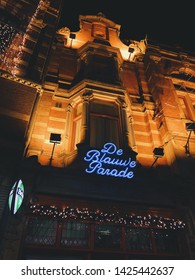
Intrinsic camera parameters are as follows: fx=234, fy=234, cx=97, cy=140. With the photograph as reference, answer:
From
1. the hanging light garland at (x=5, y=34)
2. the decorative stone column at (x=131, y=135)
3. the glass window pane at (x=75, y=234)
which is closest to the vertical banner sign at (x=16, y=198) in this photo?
the glass window pane at (x=75, y=234)

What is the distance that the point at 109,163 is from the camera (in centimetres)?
962

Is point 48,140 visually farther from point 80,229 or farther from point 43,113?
point 80,229

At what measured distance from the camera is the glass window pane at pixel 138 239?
8.46m

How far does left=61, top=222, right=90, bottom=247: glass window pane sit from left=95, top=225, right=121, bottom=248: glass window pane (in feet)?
1.24

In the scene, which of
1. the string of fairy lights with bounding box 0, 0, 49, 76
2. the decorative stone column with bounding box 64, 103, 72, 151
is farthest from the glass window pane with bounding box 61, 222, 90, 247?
the string of fairy lights with bounding box 0, 0, 49, 76

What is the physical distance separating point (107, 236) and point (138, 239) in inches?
46.9

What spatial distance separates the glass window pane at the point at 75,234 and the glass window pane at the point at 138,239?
1.54 meters

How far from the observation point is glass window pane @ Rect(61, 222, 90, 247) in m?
8.03

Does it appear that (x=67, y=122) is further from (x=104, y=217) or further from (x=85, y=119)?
(x=104, y=217)

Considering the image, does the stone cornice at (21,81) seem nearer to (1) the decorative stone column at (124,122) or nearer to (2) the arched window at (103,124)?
(2) the arched window at (103,124)

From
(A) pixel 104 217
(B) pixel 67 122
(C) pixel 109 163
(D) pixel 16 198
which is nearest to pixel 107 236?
(A) pixel 104 217

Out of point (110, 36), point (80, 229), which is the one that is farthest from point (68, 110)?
point (110, 36)

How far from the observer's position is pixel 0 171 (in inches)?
324

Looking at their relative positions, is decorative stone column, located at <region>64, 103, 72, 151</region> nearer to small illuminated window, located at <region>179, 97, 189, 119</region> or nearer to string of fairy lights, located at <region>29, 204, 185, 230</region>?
string of fairy lights, located at <region>29, 204, 185, 230</region>
